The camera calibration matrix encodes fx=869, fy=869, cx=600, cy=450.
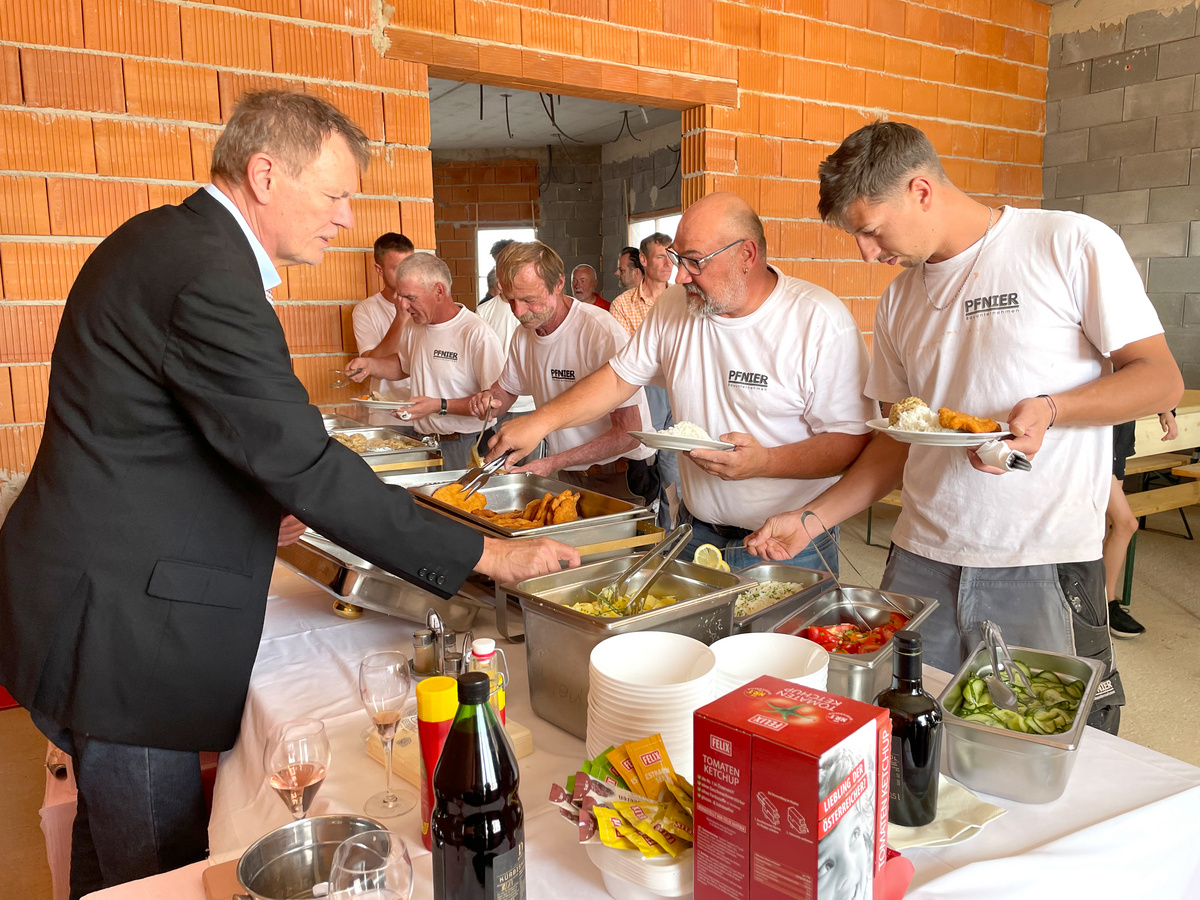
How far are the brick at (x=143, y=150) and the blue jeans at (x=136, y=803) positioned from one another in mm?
2594

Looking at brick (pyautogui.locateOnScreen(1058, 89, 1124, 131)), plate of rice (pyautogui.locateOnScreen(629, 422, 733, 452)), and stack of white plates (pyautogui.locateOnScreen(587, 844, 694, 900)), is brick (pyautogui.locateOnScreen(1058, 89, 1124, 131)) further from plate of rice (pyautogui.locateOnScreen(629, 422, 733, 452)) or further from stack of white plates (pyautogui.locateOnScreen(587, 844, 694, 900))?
stack of white plates (pyautogui.locateOnScreen(587, 844, 694, 900))

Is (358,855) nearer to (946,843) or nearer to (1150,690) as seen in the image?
(946,843)

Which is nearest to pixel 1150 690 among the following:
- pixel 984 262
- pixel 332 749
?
pixel 984 262

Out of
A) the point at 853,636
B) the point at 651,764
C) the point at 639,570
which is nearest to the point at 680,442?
the point at 639,570

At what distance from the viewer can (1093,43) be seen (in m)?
5.72

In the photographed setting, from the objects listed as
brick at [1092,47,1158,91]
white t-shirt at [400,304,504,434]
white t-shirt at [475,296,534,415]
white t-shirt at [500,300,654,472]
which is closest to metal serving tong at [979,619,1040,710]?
white t-shirt at [500,300,654,472]

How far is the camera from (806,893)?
0.73m

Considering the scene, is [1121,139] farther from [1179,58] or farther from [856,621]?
[856,621]

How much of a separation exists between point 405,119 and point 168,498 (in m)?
3.04

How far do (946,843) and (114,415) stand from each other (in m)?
1.28

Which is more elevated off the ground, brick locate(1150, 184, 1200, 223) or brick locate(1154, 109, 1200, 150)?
brick locate(1154, 109, 1200, 150)

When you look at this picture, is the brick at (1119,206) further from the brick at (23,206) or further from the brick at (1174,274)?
the brick at (23,206)

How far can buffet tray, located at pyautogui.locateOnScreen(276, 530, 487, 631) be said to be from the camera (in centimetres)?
160

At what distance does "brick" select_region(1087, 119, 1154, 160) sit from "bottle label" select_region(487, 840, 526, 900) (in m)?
6.31
